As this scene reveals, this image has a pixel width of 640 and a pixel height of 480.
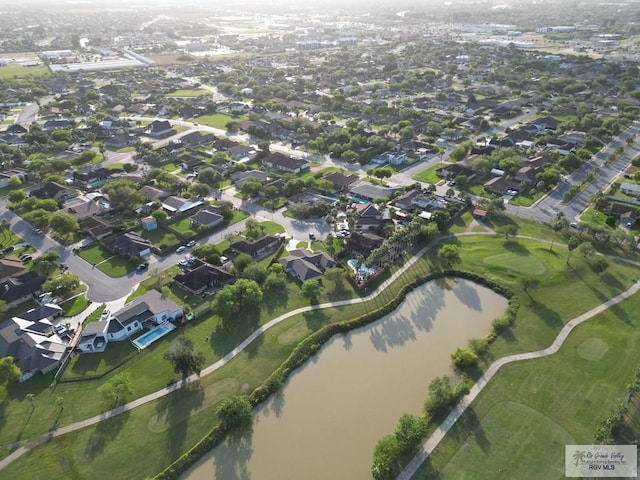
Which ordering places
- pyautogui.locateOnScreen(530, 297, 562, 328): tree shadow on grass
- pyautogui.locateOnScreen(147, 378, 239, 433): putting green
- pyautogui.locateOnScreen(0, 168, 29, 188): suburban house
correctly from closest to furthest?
pyautogui.locateOnScreen(147, 378, 239, 433): putting green < pyautogui.locateOnScreen(530, 297, 562, 328): tree shadow on grass < pyautogui.locateOnScreen(0, 168, 29, 188): suburban house

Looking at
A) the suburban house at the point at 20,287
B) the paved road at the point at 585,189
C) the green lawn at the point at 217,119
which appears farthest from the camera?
the green lawn at the point at 217,119

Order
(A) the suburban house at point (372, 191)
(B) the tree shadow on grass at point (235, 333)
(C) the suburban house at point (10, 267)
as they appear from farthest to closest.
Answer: (A) the suburban house at point (372, 191) → (C) the suburban house at point (10, 267) → (B) the tree shadow on grass at point (235, 333)

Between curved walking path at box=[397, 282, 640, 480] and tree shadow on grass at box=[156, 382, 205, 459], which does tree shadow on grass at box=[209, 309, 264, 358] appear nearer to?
tree shadow on grass at box=[156, 382, 205, 459]

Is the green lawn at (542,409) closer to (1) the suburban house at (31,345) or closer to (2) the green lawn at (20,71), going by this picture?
(1) the suburban house at (31,345)

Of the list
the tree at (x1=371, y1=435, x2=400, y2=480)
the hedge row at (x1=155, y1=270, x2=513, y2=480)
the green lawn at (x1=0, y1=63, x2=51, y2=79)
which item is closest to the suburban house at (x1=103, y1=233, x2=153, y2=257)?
the hedge row at (x1=155, y1=270, x2=513, y2=480)

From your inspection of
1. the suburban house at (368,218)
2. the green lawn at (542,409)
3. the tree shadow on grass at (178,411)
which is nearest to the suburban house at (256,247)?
the suburban house at (368,218)

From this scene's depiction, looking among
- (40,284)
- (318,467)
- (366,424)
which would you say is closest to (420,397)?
(366,424)

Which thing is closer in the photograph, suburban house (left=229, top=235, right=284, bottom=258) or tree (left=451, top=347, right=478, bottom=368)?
A: tree (left=451, top=347, right=478, bottom=368)

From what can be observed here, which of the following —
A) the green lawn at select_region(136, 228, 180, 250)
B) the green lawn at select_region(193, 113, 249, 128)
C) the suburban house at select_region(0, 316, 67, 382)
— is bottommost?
the green lawn at select_region(193, 113, 249, 128)
